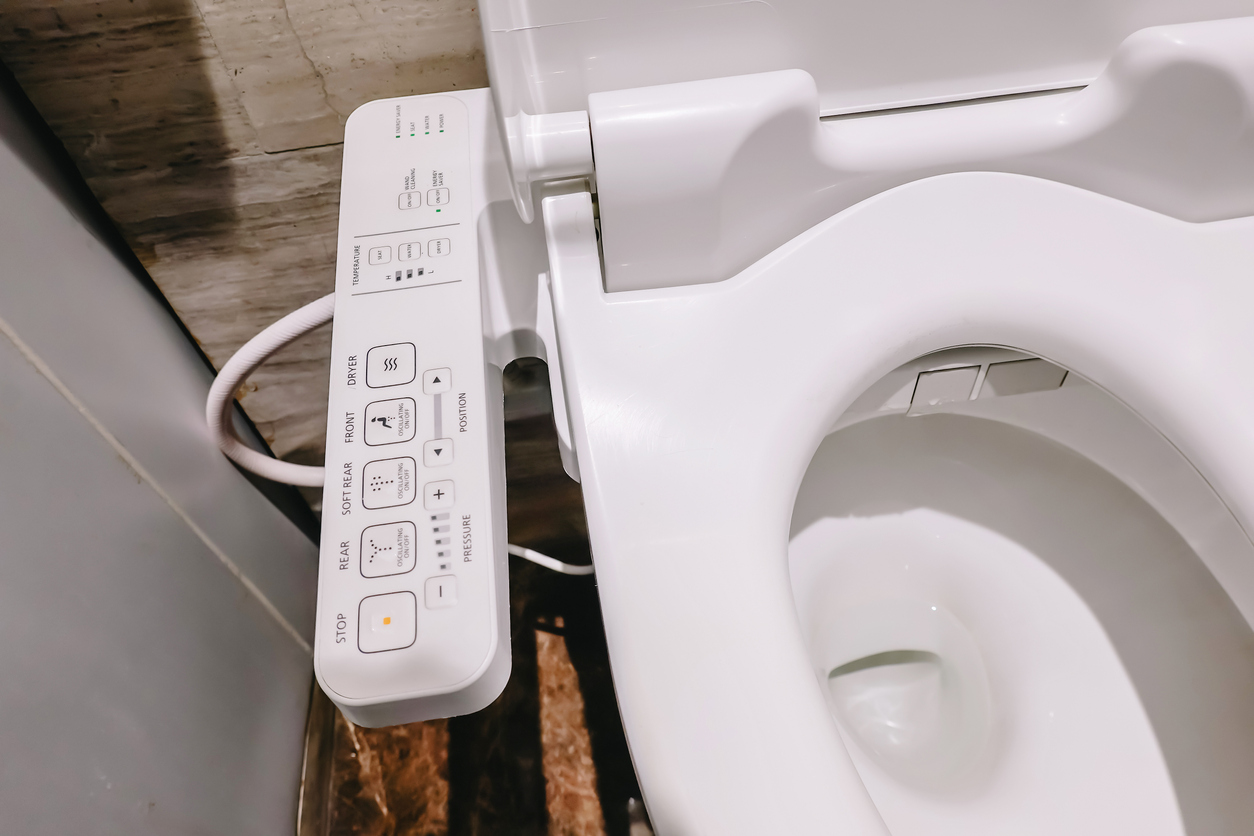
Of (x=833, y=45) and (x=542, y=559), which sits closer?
(x=833, y=45)

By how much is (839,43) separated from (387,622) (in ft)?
1.24

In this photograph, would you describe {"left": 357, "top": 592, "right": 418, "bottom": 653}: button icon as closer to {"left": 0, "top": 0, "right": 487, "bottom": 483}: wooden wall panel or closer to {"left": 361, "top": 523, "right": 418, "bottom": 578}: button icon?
{"left": 361, "top": 523, "right": 418, "bottom": 578}: button icon

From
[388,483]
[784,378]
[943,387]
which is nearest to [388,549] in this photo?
[388,483]

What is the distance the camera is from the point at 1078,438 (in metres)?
0.50

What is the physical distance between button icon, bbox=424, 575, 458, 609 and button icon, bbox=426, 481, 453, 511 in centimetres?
4

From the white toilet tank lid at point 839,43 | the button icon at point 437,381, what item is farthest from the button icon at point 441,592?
the white toilet tank lid at point 839,43

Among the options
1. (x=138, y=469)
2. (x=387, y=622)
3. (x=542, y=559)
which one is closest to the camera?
(x=387, y=622)

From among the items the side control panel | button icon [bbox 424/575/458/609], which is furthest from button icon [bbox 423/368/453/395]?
button icon [bbox 424/575/458/609]

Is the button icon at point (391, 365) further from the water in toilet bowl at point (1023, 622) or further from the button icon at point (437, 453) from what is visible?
the water in toilet bowl at point (1023, 622)

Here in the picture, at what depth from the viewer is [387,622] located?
1.20ft

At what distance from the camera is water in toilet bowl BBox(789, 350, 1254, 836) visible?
0.46 meters

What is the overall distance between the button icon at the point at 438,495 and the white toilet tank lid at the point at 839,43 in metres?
0.19

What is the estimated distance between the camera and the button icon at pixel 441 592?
367 millimetres

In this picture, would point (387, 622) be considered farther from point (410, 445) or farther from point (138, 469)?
point (138, 469)
